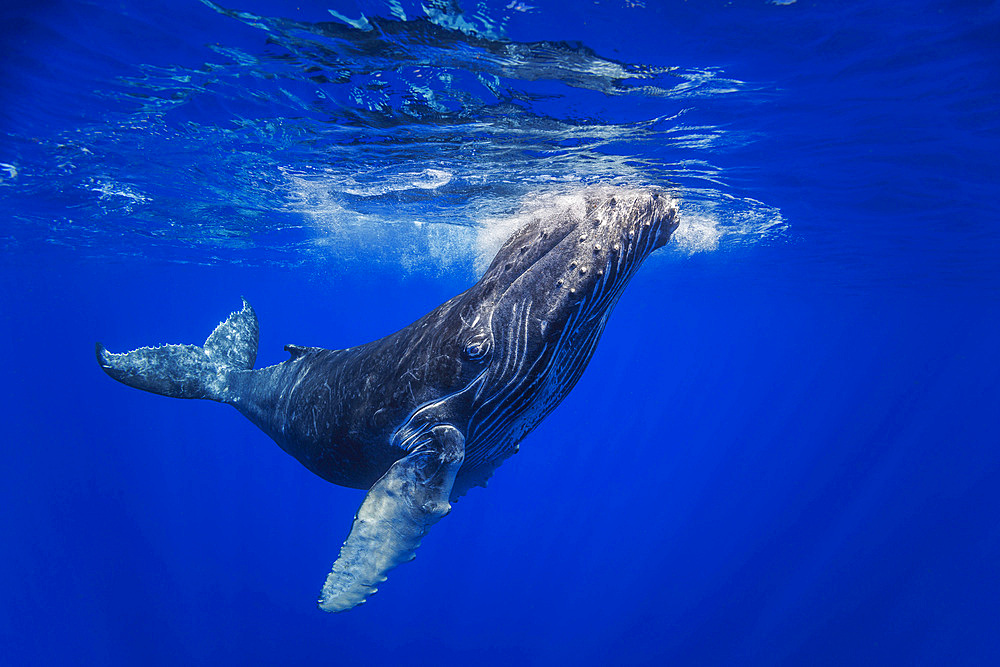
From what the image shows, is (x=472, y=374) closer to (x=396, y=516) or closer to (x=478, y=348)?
(x=478, y=348)

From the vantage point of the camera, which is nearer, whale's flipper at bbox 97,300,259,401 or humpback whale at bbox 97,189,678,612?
humpback whale at bbox 97,189,678,612

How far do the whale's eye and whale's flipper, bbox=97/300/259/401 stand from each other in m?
4.67

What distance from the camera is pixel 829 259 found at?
72.6 feet

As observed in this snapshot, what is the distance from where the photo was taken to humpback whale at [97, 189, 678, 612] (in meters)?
3.37

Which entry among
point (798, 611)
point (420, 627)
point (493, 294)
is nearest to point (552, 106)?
point (493, 294)

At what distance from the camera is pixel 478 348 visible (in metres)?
3.38

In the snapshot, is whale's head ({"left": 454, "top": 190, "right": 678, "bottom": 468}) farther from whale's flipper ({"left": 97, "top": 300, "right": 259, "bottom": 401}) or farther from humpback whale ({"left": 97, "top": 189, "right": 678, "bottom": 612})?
whale's flipper ({"left": 97, "top": 300, "right": 259, "bottom": 401})

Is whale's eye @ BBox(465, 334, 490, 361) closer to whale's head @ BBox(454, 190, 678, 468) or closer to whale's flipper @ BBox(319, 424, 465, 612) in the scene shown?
whale's head @ BBox(454, 190, 678, 468)

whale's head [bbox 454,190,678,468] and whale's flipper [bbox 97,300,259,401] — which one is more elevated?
whale's flipper [bbox 97,300,259,401]

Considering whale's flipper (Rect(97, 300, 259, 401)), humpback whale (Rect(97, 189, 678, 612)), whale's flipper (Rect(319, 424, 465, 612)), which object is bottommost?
whale's flipper (Rect(319, 424, 465, 612))

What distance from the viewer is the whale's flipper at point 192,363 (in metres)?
5.65

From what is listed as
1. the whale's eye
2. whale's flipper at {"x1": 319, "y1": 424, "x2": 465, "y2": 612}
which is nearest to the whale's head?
the whale's eye

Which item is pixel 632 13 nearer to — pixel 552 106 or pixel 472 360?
pixel 552 106

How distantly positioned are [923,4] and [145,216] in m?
24.3
